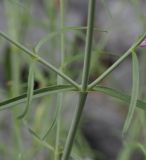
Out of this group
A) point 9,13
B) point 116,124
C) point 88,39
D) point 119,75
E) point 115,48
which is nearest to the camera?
point 88,39

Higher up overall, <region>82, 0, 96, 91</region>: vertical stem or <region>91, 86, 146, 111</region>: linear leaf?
<region>82, 0, 96, 91</region>: vertical stem

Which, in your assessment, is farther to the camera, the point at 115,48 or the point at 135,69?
the point at 115,48

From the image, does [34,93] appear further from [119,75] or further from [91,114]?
[119,75]

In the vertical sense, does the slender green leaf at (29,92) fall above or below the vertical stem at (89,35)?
below

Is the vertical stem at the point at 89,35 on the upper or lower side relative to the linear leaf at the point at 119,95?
upper

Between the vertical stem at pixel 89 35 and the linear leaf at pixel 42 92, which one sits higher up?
the vertical stem at pixel 89 35

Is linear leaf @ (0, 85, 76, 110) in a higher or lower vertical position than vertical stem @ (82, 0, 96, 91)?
lower

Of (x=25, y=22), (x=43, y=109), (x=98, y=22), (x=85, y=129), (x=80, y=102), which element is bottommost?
(x=85, y=129)

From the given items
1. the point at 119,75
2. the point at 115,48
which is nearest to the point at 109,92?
the point at 119,75

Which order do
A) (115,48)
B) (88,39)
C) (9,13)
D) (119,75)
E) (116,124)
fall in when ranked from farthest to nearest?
(115,48), (119,75), (116,124), (9,13), (88,39)

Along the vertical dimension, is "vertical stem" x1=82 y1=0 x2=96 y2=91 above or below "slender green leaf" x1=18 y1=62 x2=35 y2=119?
above

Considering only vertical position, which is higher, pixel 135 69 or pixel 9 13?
pixel 135 69
